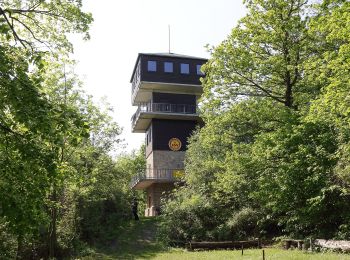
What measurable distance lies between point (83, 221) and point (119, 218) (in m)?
5.10

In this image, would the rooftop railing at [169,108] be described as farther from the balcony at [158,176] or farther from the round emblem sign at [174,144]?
the balcony at [158,176]

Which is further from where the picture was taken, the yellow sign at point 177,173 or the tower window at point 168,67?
the tower window at point 168,67

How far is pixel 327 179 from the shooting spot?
18328mm

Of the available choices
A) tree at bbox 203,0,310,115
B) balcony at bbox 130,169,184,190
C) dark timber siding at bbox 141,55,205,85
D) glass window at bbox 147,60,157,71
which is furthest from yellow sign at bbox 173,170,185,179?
tree at bbox 203,0,310,115

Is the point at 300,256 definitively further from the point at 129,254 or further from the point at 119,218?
the point at 119,218

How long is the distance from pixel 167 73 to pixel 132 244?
22164 millimetres

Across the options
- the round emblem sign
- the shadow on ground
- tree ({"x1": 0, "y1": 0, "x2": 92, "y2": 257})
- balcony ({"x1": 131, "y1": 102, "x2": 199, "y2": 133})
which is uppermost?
balcony ({"x1": 131, "y1": 102, "x2": 199, "y2": 133})

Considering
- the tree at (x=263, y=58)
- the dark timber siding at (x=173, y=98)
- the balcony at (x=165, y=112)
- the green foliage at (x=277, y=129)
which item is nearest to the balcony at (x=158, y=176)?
the balcony at (x=165, y=112)

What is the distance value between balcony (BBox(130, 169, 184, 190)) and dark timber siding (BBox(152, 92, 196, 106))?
7656 mm

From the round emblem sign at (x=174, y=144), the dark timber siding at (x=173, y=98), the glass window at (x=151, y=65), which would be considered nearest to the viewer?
the glass window at (x=151, y=65)

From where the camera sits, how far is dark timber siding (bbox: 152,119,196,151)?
1805 inches

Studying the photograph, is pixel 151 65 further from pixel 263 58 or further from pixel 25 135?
pixel 25 135

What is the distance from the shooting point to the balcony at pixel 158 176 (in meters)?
42.8

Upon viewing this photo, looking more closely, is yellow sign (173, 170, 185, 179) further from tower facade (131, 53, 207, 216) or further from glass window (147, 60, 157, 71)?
glass window (147, 60, 157, 71)
